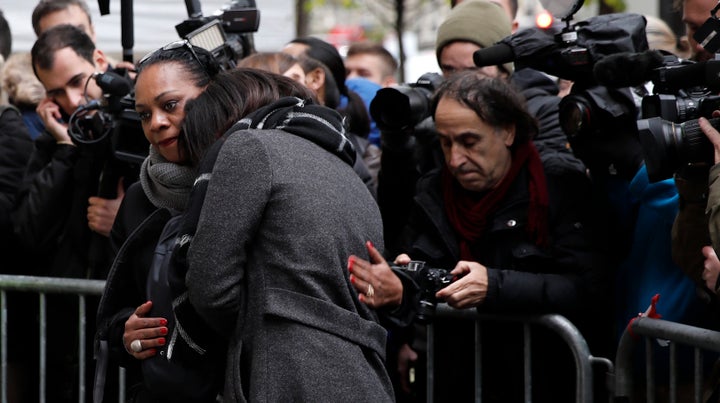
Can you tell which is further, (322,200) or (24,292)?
(24,292)

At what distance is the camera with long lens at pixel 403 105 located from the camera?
459cm

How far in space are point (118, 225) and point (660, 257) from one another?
1824 mm

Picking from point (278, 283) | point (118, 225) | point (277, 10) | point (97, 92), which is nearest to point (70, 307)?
point (97, 92)

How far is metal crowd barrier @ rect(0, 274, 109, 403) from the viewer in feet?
16.3

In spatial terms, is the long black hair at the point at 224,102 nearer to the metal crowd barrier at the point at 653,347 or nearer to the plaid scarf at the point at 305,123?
the plaid scarf at the point at 305,123

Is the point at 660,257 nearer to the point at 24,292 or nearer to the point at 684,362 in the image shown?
the point at 684,362

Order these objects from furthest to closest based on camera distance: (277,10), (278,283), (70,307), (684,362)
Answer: (277,10), (70,307), (684,362), (278,283)

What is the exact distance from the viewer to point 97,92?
18.8 feet

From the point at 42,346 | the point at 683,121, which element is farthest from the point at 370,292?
the point at 42,346

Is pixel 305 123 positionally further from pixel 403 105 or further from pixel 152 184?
pixel 403 105

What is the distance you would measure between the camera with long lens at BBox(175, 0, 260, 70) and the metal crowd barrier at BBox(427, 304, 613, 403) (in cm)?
145

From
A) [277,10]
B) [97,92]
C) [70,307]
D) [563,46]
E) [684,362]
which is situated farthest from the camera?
[277,10]

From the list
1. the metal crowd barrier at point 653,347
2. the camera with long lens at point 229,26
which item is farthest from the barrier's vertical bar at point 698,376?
the camera with long lens at point 229,26

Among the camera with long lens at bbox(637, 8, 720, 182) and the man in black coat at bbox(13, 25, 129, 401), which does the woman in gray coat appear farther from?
the man in black coat at bbox(13, 25, 129, 401)
